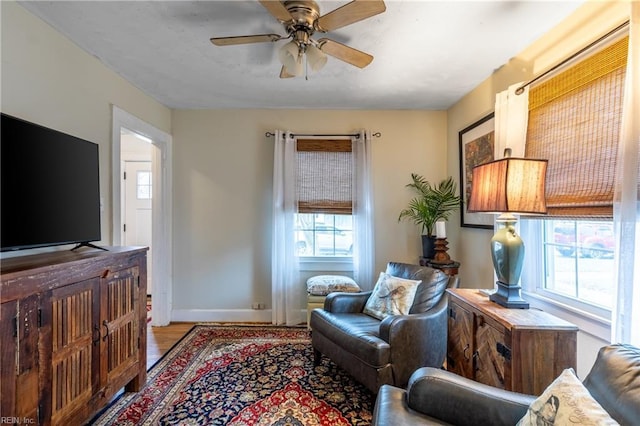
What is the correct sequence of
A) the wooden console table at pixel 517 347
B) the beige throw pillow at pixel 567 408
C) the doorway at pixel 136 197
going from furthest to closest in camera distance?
1. the doorway at pixel 136 197
2. the wooden console table at pixel 517 347
3. the beige throw pillow at pixel 567 408

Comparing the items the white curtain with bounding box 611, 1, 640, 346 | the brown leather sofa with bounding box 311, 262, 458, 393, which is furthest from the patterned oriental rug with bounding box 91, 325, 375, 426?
the white curtain with bounding box 611, 1, 640, 346

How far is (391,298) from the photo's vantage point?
2.47m

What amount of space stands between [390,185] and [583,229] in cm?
194

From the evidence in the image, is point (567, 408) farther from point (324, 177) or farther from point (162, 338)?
point (162, 338)

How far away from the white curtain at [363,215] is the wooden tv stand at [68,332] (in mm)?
2112

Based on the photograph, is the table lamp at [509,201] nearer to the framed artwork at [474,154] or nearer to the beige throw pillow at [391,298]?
the beige throw pillow at [391,298]

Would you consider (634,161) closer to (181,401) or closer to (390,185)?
(390,185)

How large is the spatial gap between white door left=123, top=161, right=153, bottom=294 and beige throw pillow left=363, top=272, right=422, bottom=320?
12.0 feet

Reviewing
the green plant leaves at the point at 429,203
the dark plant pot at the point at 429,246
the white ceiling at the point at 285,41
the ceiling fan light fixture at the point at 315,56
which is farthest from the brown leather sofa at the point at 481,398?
the green plant leaves at the point at 429,203

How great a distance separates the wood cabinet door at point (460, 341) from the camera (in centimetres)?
180

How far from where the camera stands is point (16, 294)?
1294mm

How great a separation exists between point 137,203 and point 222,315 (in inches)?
93.8

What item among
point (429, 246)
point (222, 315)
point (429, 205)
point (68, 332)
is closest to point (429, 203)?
point (429, 205)

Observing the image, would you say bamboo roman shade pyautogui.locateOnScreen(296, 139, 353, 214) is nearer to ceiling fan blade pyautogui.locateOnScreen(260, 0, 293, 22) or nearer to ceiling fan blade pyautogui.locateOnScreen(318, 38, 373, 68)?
ceiling fan blade pyautogui.locateOnScreen(318, 38, 373, 68)
